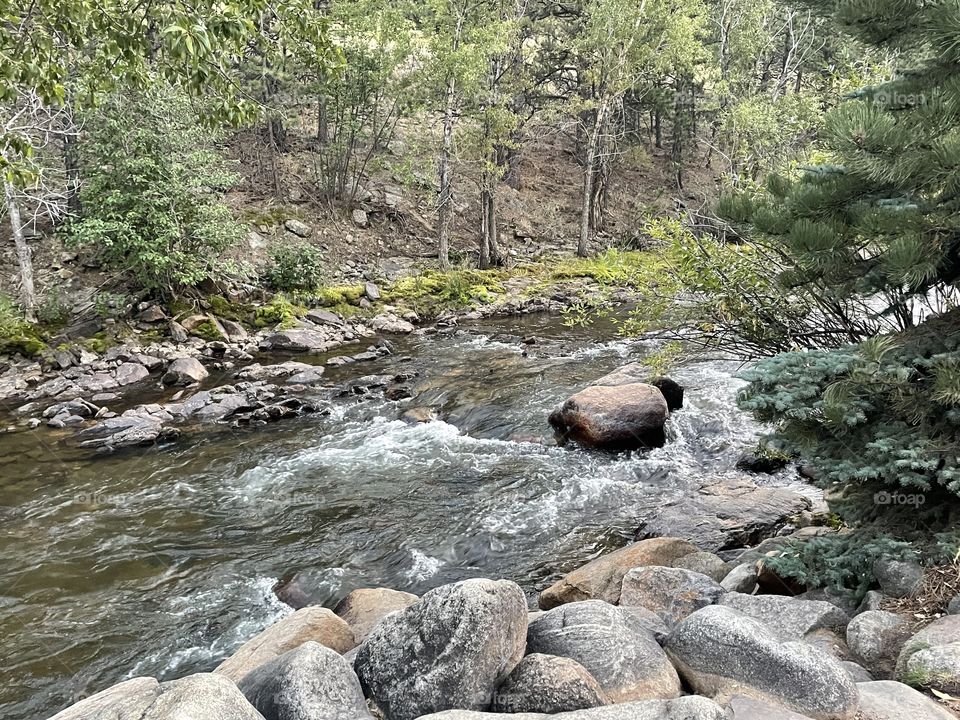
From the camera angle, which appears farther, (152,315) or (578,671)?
(152,315)

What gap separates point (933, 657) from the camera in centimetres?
309

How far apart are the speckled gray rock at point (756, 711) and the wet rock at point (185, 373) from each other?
1256 centimetres

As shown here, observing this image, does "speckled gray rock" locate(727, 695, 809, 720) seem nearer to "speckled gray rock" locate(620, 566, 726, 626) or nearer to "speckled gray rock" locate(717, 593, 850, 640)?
"speckled gray rock" locate(717, 593, 850, 640)

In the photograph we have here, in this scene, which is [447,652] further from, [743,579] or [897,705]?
[743,579]

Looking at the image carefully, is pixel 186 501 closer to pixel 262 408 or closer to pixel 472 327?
pixel 262 408

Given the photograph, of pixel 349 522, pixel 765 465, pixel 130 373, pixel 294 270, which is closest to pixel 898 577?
pixel 765 465

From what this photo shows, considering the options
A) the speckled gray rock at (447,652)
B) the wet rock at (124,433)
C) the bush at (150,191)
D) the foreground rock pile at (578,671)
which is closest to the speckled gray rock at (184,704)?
the foreground rock pile at (578,671)

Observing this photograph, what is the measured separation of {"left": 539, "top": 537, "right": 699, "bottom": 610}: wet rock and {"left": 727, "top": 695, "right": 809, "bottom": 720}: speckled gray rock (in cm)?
232

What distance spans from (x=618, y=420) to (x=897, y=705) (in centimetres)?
676

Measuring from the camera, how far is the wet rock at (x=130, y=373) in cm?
1337

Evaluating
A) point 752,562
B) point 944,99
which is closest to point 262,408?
point 752,562

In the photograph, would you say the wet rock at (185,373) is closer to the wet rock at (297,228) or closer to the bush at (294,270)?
the bush at (294,270)

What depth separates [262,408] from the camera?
11.8 m

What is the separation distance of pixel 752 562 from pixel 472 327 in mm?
13621
